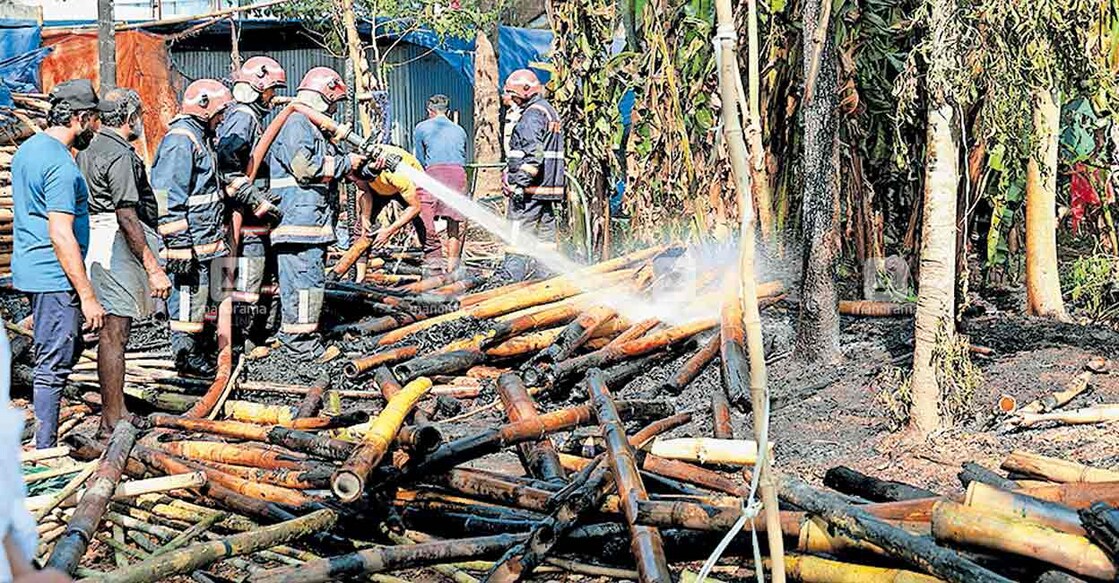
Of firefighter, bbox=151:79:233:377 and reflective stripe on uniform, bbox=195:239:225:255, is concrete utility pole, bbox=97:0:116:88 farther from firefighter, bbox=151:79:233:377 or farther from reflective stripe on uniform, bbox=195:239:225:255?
reflective stripe on uniform, bbox=195:239:225:255

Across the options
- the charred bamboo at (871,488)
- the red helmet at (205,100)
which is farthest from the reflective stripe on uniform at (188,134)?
the charred bamboo at (871,488)

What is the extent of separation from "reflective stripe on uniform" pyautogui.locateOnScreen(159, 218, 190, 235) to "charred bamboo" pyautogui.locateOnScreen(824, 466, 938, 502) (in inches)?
219

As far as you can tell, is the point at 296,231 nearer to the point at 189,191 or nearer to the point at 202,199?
the point at 202,199

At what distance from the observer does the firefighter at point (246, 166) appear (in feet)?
32.7

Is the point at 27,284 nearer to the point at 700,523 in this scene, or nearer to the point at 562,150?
the point at 700,523

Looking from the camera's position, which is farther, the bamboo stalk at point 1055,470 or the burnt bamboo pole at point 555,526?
the bamboo stalk at point 1055,470

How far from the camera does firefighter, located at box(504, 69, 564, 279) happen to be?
1260 cm

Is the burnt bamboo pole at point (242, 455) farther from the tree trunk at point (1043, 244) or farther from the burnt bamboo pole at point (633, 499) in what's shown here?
the tree trunk at point (1043, 244)

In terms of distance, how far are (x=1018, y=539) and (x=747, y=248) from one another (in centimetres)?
131

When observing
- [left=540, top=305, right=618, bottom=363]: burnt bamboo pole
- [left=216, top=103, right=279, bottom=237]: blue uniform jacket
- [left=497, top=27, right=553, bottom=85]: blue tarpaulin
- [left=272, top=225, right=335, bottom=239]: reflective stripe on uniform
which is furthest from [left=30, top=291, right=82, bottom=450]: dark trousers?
[left=497, top=27, right=553, bottom=85]: blue tarpaulin

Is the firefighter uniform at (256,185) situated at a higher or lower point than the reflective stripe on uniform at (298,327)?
higher

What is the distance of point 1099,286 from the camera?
8.71m

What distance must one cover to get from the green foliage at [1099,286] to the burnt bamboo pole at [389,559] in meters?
5.44

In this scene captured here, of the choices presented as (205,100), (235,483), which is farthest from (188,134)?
(235,483)
